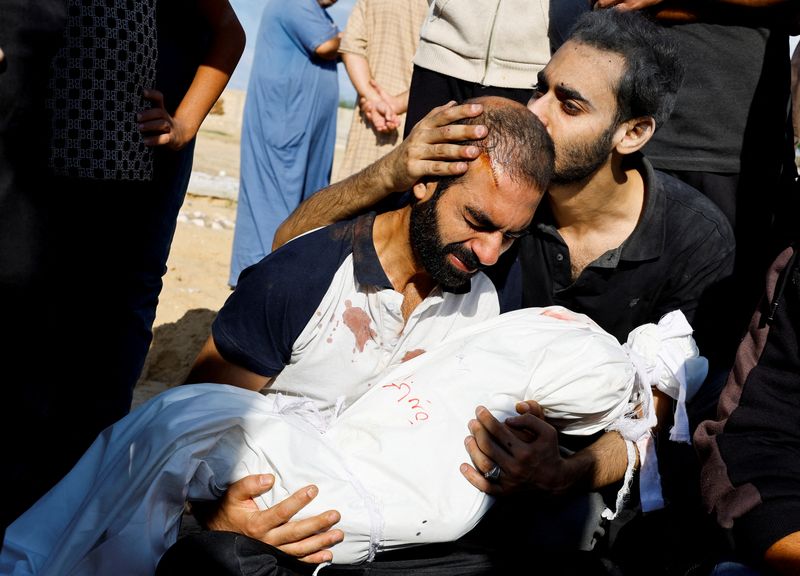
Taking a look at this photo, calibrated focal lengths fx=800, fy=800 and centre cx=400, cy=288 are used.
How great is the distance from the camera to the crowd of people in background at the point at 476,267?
186 centimetres

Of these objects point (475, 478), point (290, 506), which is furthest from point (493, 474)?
point (290, 506)

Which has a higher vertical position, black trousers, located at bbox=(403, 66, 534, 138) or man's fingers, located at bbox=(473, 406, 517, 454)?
black trousers, located at bbox=(403, 66, 534, 138)

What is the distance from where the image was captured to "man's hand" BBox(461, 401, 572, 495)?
6.73 feet

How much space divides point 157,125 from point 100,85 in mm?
307

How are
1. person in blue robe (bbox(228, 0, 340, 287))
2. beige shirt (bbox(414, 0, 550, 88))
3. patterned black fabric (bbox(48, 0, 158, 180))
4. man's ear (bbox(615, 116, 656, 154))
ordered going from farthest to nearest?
person in blue robe (bbox(228, 0, 340, 287)) < beige shirt (bbox(414, 0, 550, 88)) < man's ear (bbox(615, 116, 656, 154)) < patterned black fabric (bbox(48, 0, 158, 180))

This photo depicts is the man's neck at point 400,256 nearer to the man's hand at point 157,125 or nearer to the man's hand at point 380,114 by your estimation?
the man's hand at point 157,125

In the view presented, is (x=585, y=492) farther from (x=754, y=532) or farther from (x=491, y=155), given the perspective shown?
(x=491, y=155)

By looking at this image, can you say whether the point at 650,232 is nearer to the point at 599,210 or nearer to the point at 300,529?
the point at 599,210

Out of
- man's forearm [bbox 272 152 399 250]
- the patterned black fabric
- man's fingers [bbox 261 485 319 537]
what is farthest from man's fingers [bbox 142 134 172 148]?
man's fingers [bbox 261 485 319 537]

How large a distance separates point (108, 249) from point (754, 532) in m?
1.95

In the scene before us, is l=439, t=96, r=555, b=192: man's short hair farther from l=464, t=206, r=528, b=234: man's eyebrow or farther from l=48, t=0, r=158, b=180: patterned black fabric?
l=48, t=0, r=158, b=180: patterned black fabric

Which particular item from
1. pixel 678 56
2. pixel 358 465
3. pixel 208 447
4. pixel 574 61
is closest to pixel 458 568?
pixel 358 465

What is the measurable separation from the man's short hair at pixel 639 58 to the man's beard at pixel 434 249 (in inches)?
36.2

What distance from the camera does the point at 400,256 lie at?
7.82 feet
